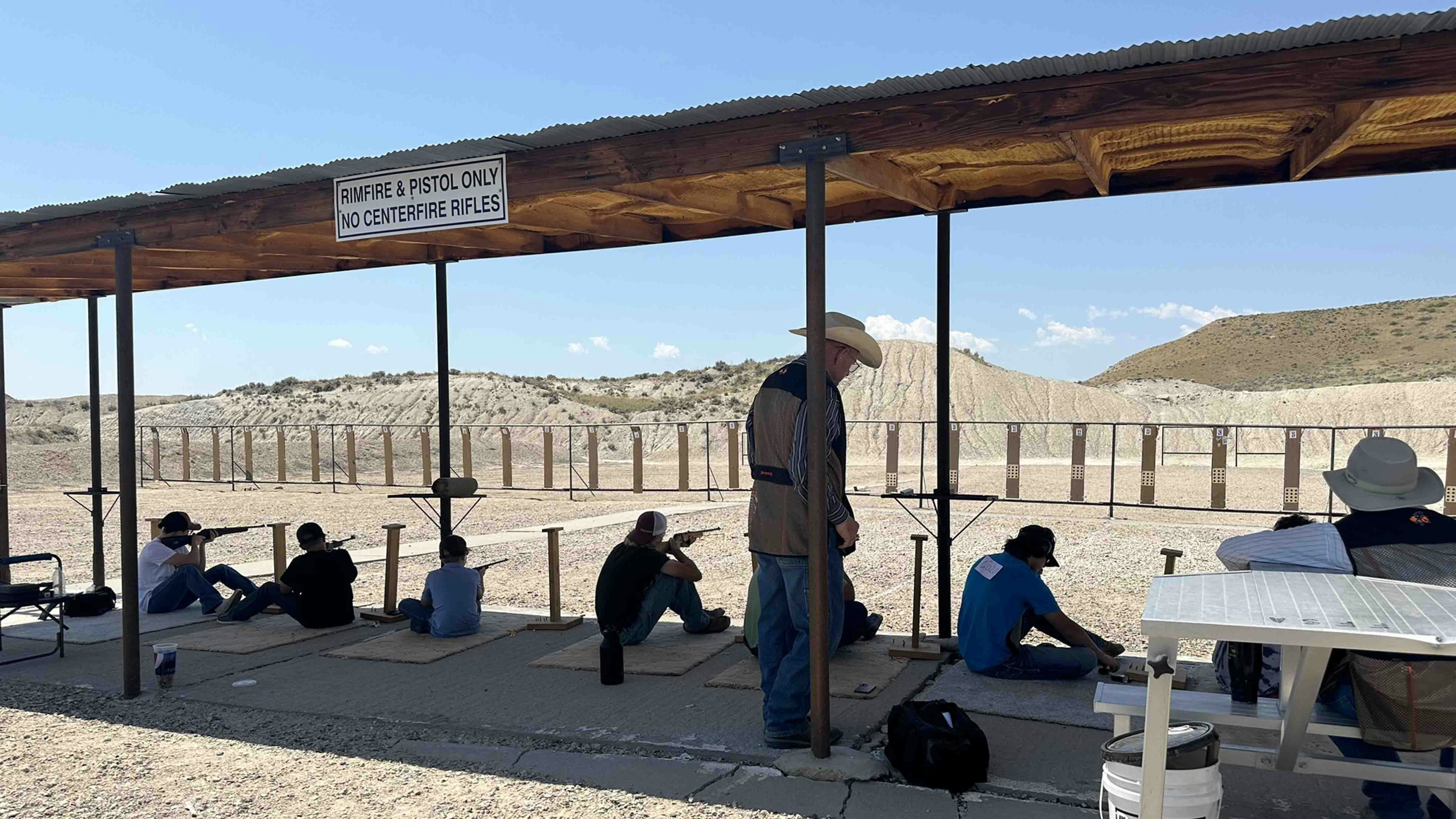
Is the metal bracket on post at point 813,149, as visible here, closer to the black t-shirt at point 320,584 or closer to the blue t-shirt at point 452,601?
the blue t-shirt at point 452,601

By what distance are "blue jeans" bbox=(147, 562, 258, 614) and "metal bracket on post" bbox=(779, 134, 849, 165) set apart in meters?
6.04

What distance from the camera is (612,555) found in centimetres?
689

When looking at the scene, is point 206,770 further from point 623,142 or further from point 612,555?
point 623,142

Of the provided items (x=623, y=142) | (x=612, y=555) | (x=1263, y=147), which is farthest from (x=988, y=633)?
(x=623, y=142)

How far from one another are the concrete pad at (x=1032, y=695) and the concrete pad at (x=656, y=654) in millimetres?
1101

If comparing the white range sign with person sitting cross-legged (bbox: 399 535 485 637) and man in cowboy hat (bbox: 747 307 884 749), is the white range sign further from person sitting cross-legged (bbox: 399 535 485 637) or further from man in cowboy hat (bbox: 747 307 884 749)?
person sitting cross-legged (bbox: 399 535 485 637)

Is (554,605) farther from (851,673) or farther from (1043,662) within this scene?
(1043,662)

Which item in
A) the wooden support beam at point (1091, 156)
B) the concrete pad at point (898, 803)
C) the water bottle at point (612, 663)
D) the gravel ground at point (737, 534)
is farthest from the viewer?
the gravel ground at point (737, 534)

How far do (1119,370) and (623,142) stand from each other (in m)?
99.6

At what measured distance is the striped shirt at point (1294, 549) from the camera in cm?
350

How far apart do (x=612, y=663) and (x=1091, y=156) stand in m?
3.73

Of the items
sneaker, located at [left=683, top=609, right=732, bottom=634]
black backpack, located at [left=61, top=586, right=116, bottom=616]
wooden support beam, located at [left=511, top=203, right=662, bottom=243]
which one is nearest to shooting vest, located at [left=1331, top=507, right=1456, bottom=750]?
sneaker, located at [left=683, top=609, right=732, bottom=634]

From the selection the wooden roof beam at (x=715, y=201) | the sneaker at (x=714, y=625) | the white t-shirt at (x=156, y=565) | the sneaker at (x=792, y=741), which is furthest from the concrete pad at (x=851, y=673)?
the white t-shirt at (x=156, y=565)

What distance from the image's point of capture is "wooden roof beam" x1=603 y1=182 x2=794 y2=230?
5.79 meters
